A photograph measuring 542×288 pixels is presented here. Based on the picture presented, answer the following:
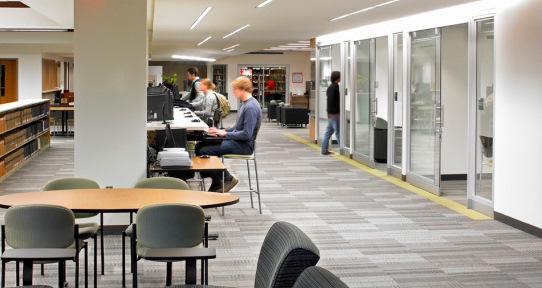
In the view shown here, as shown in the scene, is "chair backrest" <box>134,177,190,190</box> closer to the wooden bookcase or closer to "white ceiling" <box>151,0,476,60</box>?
"white ceiling" <box>151,0,476,60</box>

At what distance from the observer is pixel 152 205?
5.66 meters

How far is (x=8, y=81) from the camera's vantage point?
25203 mm

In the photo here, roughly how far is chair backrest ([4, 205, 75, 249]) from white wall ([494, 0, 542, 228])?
508 cm

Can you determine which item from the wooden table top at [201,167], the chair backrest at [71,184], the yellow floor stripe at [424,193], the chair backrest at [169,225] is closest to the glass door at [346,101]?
the yellow floor stripe at [424,193]

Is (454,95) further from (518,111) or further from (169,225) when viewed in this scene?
(169,225)

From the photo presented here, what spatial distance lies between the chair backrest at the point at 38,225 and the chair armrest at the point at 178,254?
579mm

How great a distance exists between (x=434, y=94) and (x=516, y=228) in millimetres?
3255

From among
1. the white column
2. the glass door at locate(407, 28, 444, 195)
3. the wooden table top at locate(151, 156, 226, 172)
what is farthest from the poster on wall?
the white column

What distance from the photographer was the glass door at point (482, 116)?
10.2 metres

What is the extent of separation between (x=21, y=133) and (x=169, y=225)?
425 inches

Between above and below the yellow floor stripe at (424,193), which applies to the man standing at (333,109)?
above

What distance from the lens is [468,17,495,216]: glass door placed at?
33.4ft

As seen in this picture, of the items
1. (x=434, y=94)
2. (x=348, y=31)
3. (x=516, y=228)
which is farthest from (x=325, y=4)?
(x=348, y=31)

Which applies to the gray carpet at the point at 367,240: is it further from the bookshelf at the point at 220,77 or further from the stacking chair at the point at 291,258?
the bookshelf at the point at 220,77
